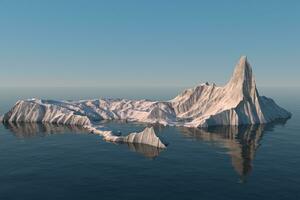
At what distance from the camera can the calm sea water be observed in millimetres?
61844

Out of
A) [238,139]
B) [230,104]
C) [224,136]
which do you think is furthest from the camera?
[230,104]

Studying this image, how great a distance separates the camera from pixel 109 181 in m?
68.1

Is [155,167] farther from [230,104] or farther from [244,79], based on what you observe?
[244,79]

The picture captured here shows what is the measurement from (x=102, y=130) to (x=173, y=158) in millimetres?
46445

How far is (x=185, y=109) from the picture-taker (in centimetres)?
16888

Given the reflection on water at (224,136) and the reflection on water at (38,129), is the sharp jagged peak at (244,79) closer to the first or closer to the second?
the reflection on water at (224,136)

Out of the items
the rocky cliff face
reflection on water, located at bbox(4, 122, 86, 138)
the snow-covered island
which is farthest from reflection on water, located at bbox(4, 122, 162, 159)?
the rocky cliff face

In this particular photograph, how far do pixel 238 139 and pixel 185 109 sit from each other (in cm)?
5870

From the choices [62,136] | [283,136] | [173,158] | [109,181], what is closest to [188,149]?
[173,158]

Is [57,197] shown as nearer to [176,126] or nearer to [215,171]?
[215,171]

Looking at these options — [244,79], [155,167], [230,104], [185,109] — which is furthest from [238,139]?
[185,109]

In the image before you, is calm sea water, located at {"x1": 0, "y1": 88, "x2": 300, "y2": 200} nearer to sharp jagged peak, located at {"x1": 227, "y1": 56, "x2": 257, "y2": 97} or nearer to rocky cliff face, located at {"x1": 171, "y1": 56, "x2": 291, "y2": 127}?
rocky cliff face, located at {"x1": 171, "y1": 56, "x2": 291, "y2": 127}

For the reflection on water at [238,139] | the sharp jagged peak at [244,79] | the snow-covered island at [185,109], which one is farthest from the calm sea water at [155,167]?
the sharp jagged peak at [244,79]

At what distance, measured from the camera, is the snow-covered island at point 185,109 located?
472 feet
